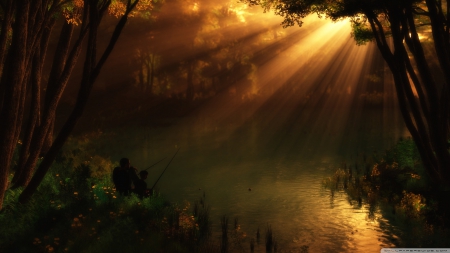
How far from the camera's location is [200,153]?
2384cm

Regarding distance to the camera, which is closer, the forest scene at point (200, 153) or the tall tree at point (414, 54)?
the forest scene at point (200, 153)

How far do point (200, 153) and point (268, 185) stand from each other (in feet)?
26.9

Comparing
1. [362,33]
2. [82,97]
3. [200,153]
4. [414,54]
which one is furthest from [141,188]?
[200,153]

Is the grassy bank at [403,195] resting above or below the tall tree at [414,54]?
below

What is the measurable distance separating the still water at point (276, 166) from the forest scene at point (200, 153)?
0.25 ft

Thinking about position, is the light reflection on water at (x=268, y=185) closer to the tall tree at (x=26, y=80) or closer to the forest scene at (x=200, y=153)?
the forest scene at (x=200, y=153)

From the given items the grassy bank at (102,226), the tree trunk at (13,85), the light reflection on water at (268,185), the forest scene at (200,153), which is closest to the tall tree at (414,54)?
the forest scene at (200,153)

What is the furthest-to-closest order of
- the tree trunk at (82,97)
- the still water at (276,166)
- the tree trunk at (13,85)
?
the still water at (276,166)
the tree trunk at (82,97)
the tree trunk at (13,85)

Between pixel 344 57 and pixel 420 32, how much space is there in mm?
37219

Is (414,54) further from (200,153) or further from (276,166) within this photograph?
(200,153)

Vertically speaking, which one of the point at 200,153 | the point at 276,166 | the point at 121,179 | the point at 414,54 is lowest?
the point at 276,166

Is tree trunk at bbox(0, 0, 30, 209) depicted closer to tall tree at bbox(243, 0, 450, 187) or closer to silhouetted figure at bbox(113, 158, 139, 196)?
silhouetted figure at bbox(113, 158, 139, 196)

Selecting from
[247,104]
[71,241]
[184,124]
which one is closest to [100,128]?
[184,124]

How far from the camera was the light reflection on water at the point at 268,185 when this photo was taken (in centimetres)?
1044
